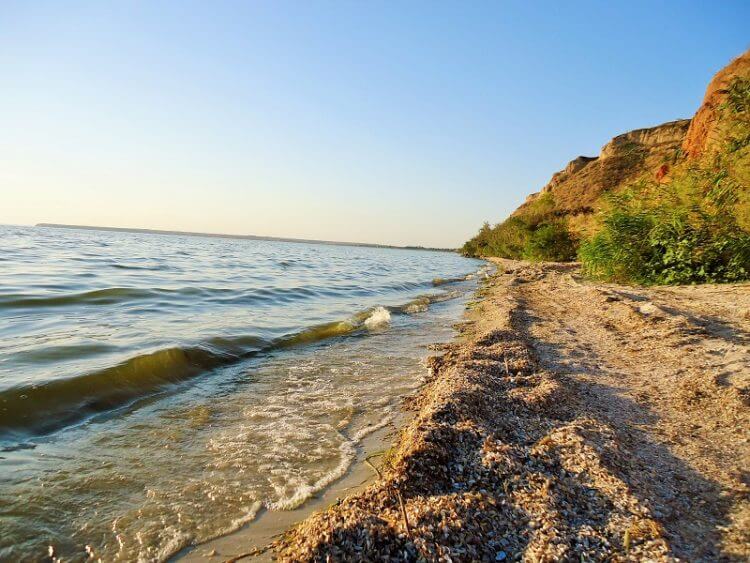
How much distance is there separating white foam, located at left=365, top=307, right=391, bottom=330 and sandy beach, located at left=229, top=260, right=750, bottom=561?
369cm

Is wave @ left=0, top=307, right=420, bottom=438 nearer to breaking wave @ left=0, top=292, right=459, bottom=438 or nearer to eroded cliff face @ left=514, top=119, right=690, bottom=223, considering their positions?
breaking wave @ left=0, top=292, right=459, bottom=438

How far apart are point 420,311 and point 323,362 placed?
5552 mm

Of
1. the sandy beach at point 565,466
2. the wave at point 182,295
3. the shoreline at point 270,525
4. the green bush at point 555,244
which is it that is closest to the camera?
→ the sandy beach at point 565,466

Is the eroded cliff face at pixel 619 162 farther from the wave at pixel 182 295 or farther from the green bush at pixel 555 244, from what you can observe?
the wave at pixel 182 295

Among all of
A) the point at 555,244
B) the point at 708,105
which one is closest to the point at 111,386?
the point at 555,244

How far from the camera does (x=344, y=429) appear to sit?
389 cm

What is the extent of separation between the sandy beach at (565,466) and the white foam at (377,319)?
3.69 meters

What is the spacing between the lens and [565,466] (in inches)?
104

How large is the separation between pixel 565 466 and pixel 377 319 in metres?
7.11

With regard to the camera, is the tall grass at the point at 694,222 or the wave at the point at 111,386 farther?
the tall grass at the point at 694,222

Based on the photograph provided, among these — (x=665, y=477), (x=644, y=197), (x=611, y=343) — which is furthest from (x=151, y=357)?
(x=644, y=197)

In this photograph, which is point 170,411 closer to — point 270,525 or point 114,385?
point 114,385

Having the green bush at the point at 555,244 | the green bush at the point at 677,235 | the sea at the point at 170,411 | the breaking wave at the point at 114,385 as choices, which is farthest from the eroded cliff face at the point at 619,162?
the breaking wave at the point at 114,385

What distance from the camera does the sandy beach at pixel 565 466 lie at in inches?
77.3
